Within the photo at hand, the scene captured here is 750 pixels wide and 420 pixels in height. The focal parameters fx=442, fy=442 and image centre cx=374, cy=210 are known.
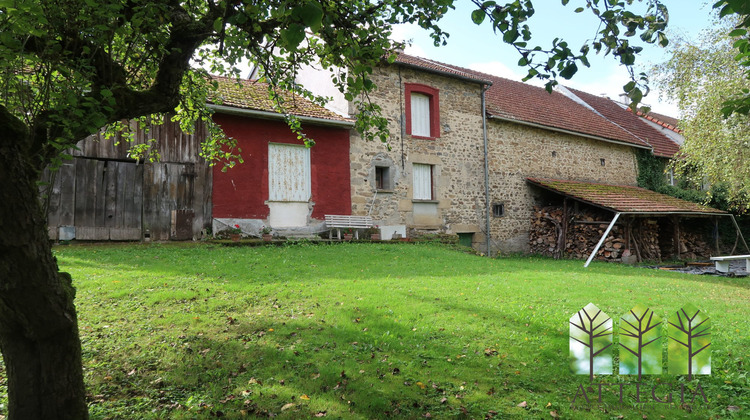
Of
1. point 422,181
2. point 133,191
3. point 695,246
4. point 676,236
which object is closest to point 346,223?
point 422,181

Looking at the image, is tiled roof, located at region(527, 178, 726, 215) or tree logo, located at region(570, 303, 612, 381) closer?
tree logo, located at region(570, 303, 612, 381)

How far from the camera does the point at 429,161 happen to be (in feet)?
49.8

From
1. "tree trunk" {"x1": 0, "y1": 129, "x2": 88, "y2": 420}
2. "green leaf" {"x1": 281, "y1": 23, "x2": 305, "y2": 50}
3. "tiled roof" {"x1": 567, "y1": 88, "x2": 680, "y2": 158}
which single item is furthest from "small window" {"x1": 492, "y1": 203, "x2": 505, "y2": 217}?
"green leaf" {"x1": 281, "y1": 23, "x2": 305, "y2": 50}

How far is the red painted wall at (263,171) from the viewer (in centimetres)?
1197

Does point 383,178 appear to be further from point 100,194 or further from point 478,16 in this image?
point 478,16

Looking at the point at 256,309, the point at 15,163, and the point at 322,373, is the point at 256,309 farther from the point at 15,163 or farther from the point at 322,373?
the point at 15,163

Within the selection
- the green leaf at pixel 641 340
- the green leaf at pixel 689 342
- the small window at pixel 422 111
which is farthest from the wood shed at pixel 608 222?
the green leaf at pixel 641 340

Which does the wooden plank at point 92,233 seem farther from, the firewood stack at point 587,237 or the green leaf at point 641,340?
the firewood stack at point 587,237

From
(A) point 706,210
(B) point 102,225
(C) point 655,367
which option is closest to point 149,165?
(B) point 102,225

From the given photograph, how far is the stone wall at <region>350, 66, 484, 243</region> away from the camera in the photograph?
14.2 metres

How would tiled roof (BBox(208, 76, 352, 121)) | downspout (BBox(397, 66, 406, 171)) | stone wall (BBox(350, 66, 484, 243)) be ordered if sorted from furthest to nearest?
1. downspout (BBox(397, 66, 406, 171))
2. stone wall (BBox(350, 66, 484, 243))
3. tiled roof (BBox(208, 76, 352, 121))

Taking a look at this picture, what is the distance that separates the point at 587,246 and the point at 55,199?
1612 centimetres

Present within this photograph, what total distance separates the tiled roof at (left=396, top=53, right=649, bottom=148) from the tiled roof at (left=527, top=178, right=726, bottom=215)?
235 cm

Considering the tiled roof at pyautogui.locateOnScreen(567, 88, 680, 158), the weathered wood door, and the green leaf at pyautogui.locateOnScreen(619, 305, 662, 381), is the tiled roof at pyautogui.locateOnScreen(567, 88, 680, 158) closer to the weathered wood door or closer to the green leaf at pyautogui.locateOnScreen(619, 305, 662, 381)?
the weathered wood door
